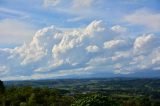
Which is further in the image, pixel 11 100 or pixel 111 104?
pixel 11 100

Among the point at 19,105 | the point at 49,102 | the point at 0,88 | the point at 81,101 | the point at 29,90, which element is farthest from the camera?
the point at 0,88

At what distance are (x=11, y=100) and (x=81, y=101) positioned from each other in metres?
77.6

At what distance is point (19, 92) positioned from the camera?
135m

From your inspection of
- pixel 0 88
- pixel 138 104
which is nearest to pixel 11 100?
pixel 0 88

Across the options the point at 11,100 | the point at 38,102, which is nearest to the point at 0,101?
the point at 11,100

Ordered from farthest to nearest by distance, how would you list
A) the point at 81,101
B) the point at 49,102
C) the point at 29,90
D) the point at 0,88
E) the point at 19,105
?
the point at 0,88
the point at 29,90
the point at 49,102
the point at 19,105
the point at 81,101

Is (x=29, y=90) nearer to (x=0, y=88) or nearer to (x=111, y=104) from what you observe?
(x=0, y=88)

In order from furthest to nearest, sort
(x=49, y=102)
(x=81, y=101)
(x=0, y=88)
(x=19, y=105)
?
(x=0, y=88)
(x=49, y=102)
(x=19, y=105)
(x=81, y=101)

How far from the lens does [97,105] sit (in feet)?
170

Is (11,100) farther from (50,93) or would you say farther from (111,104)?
(111,104)

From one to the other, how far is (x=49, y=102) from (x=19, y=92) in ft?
41.3

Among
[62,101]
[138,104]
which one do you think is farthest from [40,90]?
[138,104]

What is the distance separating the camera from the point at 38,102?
12612 centimetres

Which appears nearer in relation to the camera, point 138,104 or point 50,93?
point 50,93
